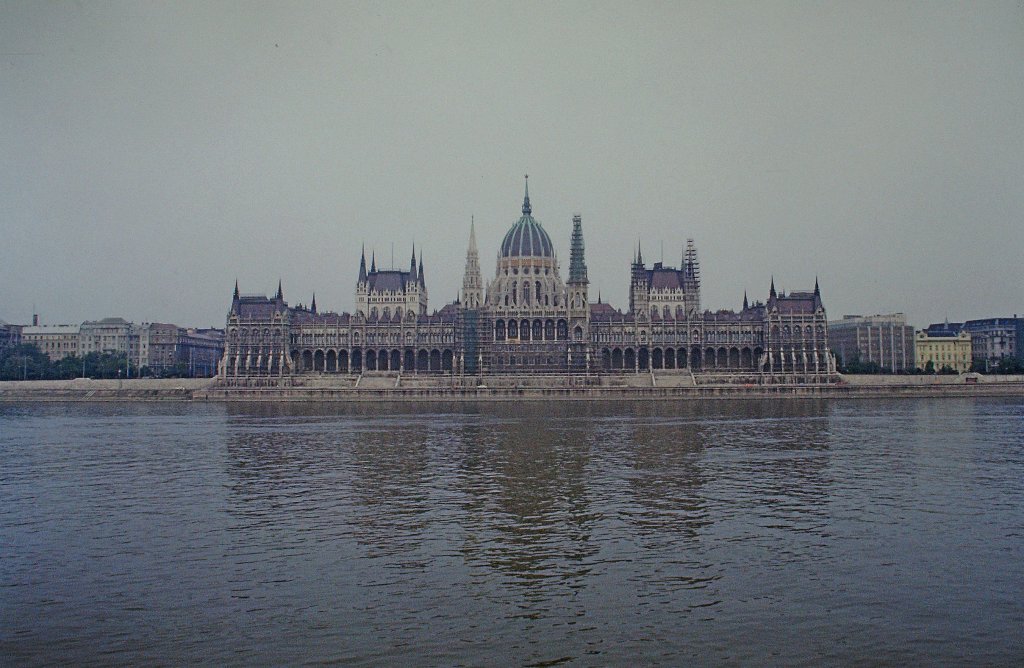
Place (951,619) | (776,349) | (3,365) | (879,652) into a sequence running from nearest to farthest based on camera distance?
(879,652) → (951,619) → (776,349) → (3,365)

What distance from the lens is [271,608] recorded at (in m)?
18.1

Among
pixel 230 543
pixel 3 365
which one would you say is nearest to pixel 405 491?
pixel 230 543

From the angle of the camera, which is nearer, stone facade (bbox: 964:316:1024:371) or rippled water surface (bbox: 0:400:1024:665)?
rippled water surface (bbox: 0:400:1024:665)

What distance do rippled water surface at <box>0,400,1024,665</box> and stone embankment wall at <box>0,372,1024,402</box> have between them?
77.1 m

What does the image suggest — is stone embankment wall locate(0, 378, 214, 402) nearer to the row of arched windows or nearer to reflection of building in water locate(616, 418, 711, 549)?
the row of arched windows

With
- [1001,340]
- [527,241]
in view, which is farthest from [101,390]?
[1001,340]

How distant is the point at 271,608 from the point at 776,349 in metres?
142

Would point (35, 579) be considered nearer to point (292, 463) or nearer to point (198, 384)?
point (292, 463)

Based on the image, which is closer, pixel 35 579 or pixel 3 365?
pixel 35 579

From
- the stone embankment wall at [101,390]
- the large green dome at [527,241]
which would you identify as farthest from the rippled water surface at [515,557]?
the large green dome at [527,241]

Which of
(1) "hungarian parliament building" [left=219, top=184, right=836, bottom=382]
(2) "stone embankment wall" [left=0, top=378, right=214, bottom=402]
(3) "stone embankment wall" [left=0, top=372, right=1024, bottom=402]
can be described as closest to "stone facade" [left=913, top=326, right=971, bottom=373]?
(1) "hungarian parliament building" [left=219, top=184, right=836, bottom=382]

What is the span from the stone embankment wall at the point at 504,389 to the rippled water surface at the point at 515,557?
7706 centimetres

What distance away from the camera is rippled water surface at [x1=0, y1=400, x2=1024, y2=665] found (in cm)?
1614

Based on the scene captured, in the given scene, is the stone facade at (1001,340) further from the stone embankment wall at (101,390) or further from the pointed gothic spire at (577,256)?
the stone embankment wall at (101,390)
